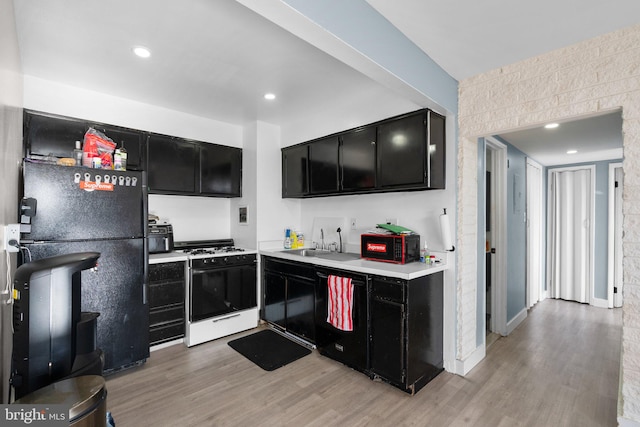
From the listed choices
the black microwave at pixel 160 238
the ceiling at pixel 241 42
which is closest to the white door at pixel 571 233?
the ceiling at pixel 241 42

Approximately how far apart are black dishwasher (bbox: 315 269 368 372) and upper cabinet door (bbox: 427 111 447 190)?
3.44ft

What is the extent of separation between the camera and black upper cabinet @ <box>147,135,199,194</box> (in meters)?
3.31

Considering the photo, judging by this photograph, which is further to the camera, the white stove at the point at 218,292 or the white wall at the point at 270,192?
the white wall at the point at 270,192

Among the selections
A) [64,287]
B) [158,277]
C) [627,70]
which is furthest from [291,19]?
[158,277]

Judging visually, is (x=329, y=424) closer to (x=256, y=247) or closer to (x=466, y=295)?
(x=466, y=295)

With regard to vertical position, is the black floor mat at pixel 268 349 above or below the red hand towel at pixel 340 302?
below

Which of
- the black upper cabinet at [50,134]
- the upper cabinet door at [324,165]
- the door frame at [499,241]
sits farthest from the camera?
the door frame at [499,241]

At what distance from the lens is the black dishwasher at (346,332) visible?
2.51 meters

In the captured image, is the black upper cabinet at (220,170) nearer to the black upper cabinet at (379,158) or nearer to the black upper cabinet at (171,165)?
the black upper cabinet at (171,165)

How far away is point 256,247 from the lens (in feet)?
12.4

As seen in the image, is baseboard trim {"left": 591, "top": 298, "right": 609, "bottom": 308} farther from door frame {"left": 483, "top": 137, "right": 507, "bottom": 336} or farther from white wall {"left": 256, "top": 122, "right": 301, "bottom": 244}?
white wall {"left": 256, "top": 122, "right": 301, "bottom": 244}

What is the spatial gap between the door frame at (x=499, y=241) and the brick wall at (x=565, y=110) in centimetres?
→ 103

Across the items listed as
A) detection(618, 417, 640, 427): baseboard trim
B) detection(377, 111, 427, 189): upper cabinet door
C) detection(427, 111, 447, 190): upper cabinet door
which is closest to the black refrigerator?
detection(377, 111, 427, 189): upper cabinet door

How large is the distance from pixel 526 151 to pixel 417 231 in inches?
102
